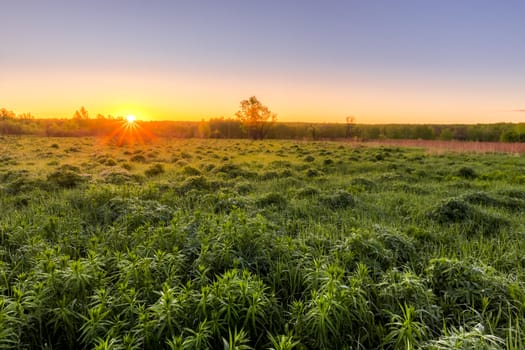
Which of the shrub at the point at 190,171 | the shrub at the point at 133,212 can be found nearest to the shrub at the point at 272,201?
the shrub at the point at 133,212

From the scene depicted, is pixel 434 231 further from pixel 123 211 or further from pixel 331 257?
pixel 123 211

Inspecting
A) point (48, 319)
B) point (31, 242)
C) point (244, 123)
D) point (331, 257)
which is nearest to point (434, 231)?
point (331, 257)

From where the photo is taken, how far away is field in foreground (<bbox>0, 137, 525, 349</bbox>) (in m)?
2.52

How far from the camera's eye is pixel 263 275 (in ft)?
12.4

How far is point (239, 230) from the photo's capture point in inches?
168

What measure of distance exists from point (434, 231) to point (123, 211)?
6.43 m

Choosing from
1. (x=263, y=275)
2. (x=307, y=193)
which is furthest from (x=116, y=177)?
(x=263, y=275)

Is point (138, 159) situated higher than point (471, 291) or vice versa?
point (138, 159)

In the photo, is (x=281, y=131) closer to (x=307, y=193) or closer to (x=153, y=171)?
(x=153, y=171)

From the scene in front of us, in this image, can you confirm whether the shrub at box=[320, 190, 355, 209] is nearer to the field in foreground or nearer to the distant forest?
the field in foreground

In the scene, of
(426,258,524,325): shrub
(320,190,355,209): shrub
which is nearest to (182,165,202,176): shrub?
(320,190,355,209): shrub

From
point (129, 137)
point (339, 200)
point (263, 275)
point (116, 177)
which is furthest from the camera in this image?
point (129, 137)

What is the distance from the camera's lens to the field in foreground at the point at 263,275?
2.52m

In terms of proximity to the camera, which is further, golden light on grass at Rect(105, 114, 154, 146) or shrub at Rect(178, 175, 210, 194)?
golden light on grass at Rect(105, 114, 154, 146)
